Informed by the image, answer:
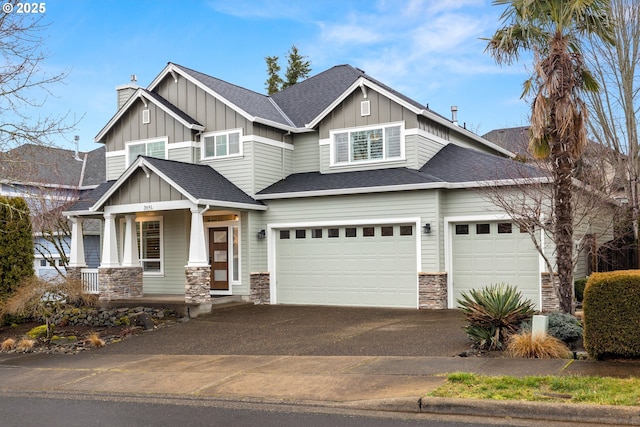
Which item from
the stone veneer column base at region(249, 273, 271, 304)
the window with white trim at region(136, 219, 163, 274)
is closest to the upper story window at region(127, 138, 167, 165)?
the window with white trim at region(136, 219, 163, 274)

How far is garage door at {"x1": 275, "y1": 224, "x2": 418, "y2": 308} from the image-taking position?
1812cm

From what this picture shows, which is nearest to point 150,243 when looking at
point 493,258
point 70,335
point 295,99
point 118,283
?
point 118,283

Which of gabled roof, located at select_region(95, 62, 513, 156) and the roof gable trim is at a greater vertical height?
gabled roof, located at select_region(95, 62, 513, 156)

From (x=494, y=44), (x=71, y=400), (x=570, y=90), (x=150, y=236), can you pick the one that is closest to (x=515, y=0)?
(x=494, y=44)

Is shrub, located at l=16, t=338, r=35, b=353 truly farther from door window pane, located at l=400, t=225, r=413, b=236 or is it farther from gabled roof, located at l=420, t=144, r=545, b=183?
gabled roof, located at l=420, t=144, r=545, b=183

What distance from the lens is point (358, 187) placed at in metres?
18.4

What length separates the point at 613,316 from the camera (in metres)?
9.30

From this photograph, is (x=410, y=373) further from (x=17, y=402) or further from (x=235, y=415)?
(x=17, y=402)

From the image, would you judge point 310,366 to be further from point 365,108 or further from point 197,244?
point 365,108

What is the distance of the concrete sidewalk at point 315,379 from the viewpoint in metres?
7.36

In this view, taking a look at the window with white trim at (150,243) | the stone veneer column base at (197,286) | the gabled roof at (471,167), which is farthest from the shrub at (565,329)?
the window with white trim at (150,243)

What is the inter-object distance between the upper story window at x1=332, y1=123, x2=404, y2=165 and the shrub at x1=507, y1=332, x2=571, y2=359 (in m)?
10.1

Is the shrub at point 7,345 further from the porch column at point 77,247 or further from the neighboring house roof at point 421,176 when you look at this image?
the neighboring house roof at point 421,176

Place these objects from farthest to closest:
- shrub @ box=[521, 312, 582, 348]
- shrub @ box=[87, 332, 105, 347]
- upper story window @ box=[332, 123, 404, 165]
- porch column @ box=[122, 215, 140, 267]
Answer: porch column @ box=[122, 215, 140, 267]
upper story window @ box=[332, 123, 404, 165]
shrub @ box=[87, 332, 105, 347]
shrub @ box=[521, 312, 582, 348]
